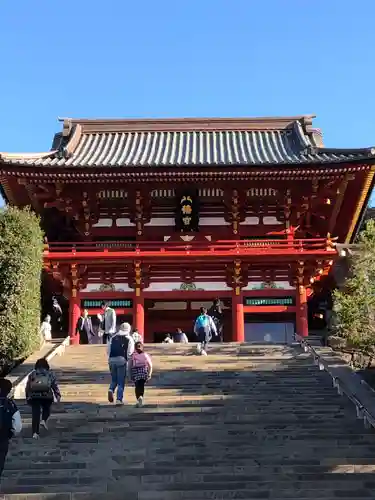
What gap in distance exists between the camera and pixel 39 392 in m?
10.3

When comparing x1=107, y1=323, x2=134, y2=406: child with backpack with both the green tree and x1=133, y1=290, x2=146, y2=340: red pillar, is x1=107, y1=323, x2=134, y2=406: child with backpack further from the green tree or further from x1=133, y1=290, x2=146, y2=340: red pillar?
x1=133, y1=290, x2=146, y2=340: red pillar

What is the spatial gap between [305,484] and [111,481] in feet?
9.19

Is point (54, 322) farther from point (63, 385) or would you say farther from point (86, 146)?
point (63, 385)

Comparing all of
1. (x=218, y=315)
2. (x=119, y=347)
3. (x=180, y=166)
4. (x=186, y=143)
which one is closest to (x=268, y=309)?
(x=218, y=315)

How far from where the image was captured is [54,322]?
2569 cm

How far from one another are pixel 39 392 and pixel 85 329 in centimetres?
1073

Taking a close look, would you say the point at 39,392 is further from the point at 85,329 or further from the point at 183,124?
the point at 183,124

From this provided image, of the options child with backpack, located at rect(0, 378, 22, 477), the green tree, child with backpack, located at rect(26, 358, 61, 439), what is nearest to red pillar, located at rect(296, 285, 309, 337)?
the green tree

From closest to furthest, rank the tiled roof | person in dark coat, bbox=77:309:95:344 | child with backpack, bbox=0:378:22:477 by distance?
child with backpack, bbox=0:378:22:477 < person in dark coat, bbox=77:309:95:344 < the tiled roof

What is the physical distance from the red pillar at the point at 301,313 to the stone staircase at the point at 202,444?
7165mm

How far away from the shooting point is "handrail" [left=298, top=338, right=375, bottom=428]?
11.1m

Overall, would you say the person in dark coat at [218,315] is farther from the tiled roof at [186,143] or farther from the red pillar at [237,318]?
the tiled roof at [186,143]

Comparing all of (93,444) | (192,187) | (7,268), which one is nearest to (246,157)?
(192,187)

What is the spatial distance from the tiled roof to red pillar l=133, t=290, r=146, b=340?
511 cm
